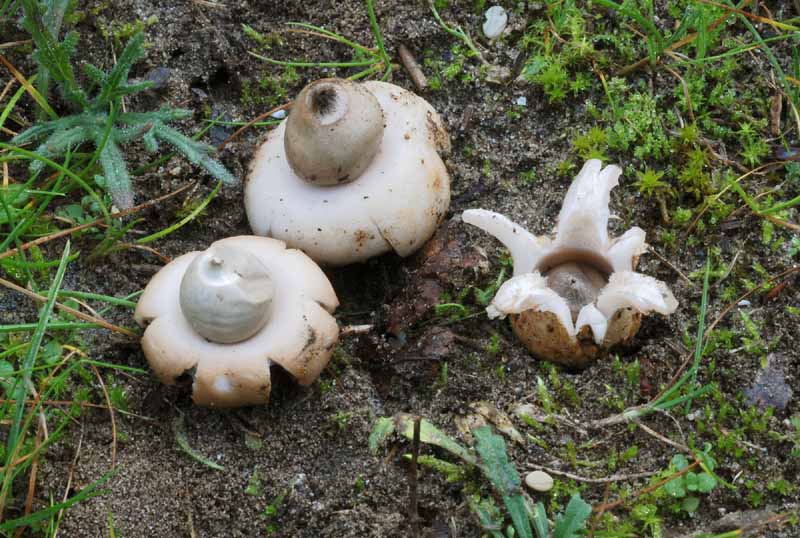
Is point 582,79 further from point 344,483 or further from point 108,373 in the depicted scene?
point 108,373

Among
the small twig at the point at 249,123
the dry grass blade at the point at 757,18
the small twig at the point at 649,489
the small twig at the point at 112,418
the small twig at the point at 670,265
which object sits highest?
the dry grass blade at the point at 757,18

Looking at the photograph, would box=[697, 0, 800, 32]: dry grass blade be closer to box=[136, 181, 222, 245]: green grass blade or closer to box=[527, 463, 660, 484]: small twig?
box=[527, 463, 660, 484]: small twig

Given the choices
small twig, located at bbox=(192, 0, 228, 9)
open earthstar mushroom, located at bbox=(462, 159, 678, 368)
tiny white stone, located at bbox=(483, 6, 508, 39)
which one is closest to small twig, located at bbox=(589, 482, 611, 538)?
open earthstar mushroom, located at bbox=(462, 159, 678, 368)

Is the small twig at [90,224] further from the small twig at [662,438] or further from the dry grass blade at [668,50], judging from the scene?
the small twig at [662,438]

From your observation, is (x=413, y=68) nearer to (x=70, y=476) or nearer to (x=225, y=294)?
(x=225, y=294)

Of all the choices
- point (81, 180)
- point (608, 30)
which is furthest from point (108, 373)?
point (608, 30)

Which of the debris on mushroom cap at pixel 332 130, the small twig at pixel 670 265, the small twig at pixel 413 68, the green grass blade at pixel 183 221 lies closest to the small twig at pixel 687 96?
the small twig at pixel 670 265

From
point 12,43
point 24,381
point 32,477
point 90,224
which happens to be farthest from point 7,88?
point 32,477
